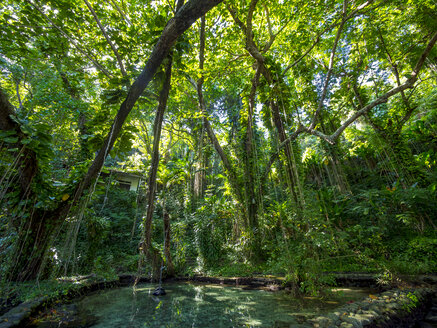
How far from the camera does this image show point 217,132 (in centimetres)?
719

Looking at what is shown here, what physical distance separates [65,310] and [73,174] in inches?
84.9

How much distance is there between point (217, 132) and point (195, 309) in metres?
5.38

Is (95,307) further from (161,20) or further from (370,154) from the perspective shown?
(370,154)

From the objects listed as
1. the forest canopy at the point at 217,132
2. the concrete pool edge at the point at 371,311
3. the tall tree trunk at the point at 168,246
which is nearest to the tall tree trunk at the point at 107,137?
the forest canopy at the point at 217,132

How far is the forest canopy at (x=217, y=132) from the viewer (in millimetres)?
2195

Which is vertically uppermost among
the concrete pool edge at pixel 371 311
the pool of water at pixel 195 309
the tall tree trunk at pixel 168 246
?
the tall tree trunk at pixel 168 246

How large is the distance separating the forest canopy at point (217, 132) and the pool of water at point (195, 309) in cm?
44

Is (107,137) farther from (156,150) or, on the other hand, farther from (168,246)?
(168,246)

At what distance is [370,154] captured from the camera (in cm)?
888

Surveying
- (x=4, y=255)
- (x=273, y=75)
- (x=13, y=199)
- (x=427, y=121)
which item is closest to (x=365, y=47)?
(x=273, y=75)

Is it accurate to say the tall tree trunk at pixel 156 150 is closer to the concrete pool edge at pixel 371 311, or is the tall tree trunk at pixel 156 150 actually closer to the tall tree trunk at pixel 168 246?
the concrete pool edge at pixel 371 311

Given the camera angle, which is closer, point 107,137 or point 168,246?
point 107,137

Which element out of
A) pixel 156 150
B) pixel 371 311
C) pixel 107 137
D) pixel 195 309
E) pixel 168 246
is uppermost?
pixel 107 137

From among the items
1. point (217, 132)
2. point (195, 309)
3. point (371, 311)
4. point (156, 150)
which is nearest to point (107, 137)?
point (156, 150)
